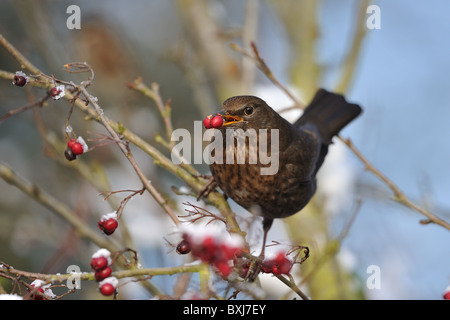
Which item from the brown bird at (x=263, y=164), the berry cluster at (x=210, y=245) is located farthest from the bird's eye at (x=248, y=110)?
the berry cluster at (x=210, y=245)

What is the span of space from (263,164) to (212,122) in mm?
480

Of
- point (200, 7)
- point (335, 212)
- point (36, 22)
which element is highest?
point (200, 7)

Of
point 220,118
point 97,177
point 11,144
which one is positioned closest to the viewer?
point 220,118

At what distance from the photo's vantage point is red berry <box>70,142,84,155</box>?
168 centimetres

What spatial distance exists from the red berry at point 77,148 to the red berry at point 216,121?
590 millimetres

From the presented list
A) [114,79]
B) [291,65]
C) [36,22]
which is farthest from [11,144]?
[291,65]

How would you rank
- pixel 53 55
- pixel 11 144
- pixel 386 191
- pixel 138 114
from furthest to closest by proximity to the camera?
Result: pixel 11 144
pixel 138 114
pixel 53 55
pixel 386 191

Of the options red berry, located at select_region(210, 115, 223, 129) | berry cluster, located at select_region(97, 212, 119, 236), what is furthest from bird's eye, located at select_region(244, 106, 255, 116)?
A: berry cluster, located at select_region(97, 212, 119, 236)

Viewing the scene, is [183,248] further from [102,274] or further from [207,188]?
[207,188]

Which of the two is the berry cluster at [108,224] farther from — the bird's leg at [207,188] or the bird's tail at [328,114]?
the bird's tail at [328,114]

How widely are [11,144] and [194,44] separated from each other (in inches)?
102

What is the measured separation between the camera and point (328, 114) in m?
3.35

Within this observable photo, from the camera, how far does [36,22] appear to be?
14.0 feet

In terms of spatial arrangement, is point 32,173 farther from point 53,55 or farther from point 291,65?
point 291,65
